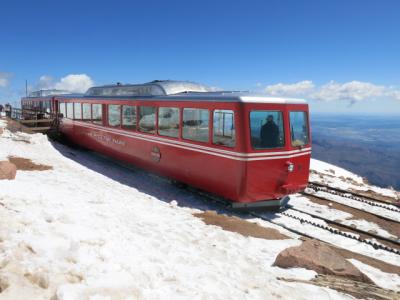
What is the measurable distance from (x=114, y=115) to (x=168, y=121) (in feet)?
14.6

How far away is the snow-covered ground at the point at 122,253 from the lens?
4641 millimetres

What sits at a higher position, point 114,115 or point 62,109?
point 62,109

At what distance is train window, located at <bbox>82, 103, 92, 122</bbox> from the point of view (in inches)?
715

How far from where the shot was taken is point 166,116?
40.2 feet

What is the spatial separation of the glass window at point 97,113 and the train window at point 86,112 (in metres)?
0.53

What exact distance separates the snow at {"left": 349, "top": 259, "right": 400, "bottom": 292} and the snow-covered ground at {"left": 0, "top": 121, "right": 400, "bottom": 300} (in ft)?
0.10

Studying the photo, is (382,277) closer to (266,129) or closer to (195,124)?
Result: (266,129)

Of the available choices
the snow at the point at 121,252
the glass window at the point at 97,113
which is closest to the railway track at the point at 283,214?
the snow at the point at 121,252

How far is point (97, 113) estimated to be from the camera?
17312 mm

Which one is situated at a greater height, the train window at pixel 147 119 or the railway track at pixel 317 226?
the train window at pixel 147 119

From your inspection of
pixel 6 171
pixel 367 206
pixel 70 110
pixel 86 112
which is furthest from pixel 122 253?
pixel 70 110

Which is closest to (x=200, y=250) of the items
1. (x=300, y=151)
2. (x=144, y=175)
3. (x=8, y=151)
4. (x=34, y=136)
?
(x=300, y=151)

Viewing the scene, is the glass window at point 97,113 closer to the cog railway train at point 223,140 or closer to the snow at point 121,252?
the cog railway train at point 223,140

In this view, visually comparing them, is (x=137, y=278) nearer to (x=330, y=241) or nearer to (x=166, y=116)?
(x=330, y=241)
